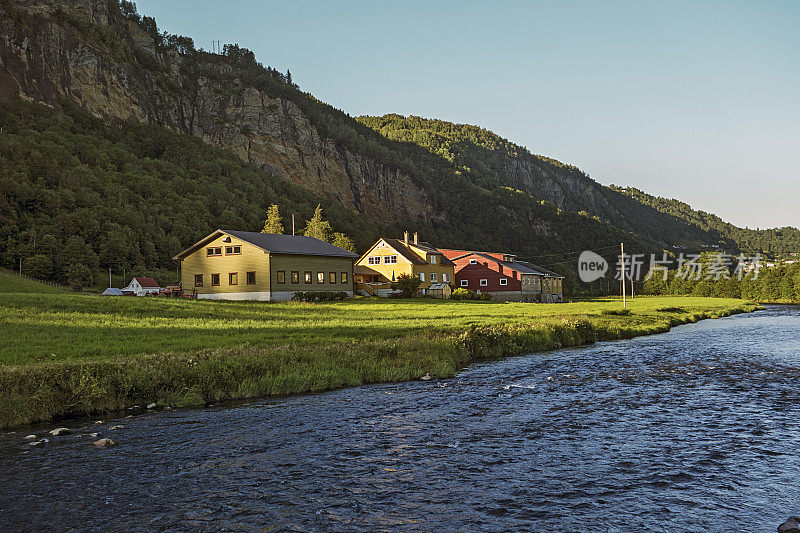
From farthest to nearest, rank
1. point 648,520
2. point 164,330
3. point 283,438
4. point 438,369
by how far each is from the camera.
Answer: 1. point 164,330
2. point 438,369
3. point 283,438
4. point 648,520

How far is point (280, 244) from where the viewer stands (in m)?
64.7

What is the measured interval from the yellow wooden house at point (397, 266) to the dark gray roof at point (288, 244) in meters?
13.3

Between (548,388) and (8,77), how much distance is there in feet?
681

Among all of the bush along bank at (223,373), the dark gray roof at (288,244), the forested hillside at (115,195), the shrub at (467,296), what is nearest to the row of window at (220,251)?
the dark gray roof at (288,244)

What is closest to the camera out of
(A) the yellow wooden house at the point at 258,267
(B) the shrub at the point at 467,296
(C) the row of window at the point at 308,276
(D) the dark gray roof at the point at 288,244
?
(A) the yellow wooden house at the point at 258,267

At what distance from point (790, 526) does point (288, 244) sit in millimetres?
61594

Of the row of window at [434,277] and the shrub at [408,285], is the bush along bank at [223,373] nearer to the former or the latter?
the shrub at [408,285]

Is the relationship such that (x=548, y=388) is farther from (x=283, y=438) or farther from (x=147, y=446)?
(x=147, y=446)

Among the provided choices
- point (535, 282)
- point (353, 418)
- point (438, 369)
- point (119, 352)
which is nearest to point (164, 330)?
point (119, 352)

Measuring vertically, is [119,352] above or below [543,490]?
above

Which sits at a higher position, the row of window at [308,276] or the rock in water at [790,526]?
the row of window at [308,276]

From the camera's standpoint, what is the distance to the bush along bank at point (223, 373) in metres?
15.3

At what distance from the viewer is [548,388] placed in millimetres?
19953

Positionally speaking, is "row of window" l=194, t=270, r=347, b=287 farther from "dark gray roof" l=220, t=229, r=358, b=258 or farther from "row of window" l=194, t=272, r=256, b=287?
"dark gray roof" l=220, t=229, r=358, b=258
